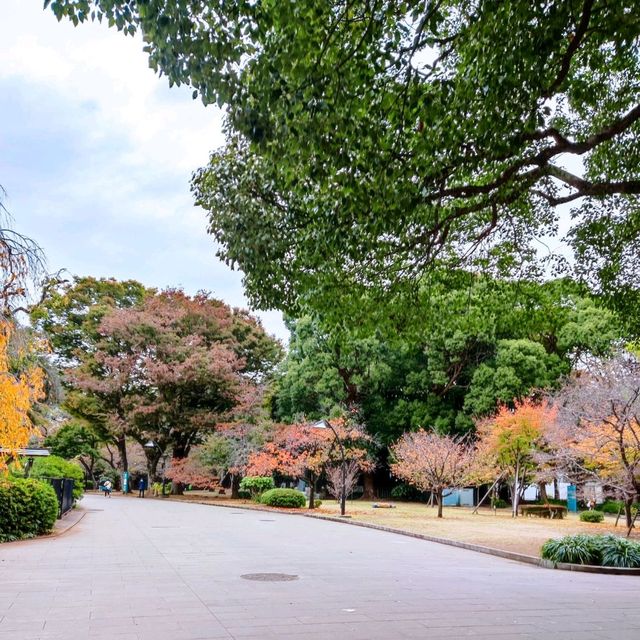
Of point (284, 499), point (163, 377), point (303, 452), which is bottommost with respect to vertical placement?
point (284, 499)

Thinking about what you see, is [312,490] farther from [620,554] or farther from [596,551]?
[620,554]

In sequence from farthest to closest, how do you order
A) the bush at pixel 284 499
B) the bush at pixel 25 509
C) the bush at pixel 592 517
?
the bush at pixel 284 499, the bush at pixel 592 517, the bush at pixel 25 509

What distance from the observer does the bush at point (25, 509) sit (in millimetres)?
12305

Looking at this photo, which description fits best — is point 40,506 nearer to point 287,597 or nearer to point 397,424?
point 287,597

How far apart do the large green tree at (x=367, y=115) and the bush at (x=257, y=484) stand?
67.3 feet

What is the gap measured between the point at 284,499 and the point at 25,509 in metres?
13.5

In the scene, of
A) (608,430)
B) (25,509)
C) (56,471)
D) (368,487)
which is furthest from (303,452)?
(25,509)

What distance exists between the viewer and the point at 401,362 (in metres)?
34.9

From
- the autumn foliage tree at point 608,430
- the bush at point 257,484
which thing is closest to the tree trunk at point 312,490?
the bush at point 257,484

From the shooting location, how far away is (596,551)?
35.9 feet

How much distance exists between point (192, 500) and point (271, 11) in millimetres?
29221

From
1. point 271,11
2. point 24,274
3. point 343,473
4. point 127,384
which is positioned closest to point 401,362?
point 343,473

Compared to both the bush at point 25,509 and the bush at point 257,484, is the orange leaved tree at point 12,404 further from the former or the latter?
the bush at point 257,484

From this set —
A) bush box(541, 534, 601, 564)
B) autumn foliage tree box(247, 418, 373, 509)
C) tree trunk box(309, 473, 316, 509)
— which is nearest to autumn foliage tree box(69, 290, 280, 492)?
autumn foliage tree box(247, 418, 373, 509)
